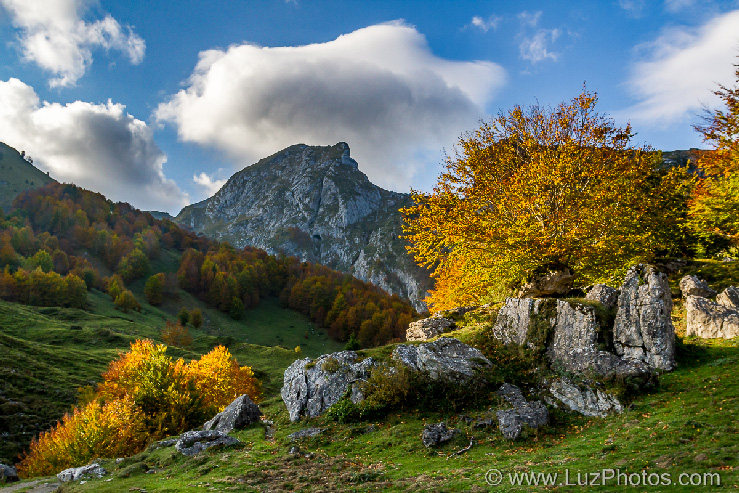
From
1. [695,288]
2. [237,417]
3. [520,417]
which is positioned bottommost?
[237,417]

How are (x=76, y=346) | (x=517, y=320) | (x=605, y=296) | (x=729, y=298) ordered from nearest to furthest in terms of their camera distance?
(x=605, y=296)
(x=729, y=298)
(x=517, y=320)
(x=76, y=346)

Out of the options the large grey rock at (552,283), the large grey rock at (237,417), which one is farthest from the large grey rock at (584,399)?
the large grey rock at (237,417)

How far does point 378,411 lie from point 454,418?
5231 mm

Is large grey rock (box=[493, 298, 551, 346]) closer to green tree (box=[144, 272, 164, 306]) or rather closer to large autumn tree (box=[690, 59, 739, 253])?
large autumn tree (box=[690, 59, 739, 253])

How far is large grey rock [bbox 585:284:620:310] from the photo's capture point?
25797 millimetres

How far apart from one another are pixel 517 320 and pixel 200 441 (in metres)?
24.1

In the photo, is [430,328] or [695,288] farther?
[430,328]

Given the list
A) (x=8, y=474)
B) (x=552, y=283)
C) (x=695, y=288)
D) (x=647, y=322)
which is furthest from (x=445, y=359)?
(x=8, y=474)

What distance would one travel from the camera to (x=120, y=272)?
190250 mm

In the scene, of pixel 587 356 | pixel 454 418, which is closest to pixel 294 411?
pixel 454 418

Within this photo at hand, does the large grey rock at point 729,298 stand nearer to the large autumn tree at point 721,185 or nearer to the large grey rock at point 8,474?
the large autumn tree at point 721,185

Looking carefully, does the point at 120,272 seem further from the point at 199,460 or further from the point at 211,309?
the point at 199,460

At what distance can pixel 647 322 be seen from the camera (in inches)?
903

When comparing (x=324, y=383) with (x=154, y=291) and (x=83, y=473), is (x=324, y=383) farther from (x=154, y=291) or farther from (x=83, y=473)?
(x=154, y=291)
